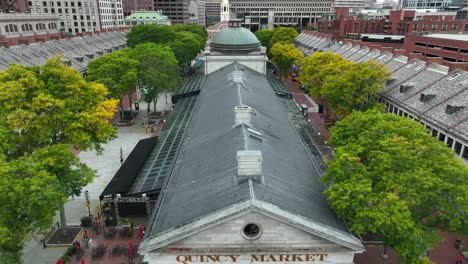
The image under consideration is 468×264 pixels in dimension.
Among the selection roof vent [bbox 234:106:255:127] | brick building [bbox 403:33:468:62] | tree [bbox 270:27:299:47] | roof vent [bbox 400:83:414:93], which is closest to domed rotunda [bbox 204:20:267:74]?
roof vent [bbox 400:83:414:93]

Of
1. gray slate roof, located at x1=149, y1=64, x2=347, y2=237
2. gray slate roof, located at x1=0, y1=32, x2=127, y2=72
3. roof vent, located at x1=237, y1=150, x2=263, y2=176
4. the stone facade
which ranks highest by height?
gray slate roof, located at x1=0, y1=32, x2=127, y2=72

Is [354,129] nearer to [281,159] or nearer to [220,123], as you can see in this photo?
[281,159]

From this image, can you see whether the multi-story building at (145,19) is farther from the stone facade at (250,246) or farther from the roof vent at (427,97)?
the stone facade at (250,246)

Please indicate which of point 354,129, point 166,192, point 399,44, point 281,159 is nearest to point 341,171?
point 281,159

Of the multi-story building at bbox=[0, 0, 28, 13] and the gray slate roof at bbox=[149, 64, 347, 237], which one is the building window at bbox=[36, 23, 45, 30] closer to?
the multi-story building at bbox=[0, 0, 28, 13]

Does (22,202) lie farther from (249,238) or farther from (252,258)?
(252,258)

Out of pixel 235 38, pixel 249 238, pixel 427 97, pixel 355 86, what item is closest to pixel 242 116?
pixel 249 238
